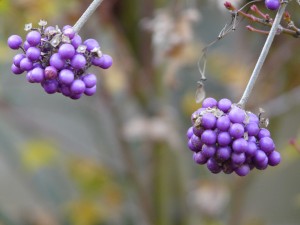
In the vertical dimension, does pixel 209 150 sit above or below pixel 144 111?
below

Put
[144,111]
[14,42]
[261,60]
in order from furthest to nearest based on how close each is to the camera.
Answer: [144,111], [14,42], [261,60]

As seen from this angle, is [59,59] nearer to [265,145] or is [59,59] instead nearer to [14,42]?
[14,42]

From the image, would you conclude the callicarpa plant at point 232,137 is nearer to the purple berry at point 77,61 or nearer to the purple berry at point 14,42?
the purple berry at point 77,61

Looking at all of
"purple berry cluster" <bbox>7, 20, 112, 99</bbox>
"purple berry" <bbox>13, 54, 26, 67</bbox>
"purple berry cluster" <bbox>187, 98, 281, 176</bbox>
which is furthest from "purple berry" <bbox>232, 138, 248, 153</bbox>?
"purple berry" <bbox>13, 54, 26, 67</bbox>

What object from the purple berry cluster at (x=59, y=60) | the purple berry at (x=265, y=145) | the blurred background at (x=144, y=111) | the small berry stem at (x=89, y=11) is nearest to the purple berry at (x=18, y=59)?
the purple berry cluster at (x=59, y=60)

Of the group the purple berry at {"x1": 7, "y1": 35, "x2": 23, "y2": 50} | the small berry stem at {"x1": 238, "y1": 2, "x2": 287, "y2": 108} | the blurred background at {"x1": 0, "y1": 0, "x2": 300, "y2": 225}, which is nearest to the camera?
the small berry stem at {"x1": 238, "y1": 2, "x2": 287, "y2": 108}

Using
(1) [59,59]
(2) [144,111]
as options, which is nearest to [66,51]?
(1) [59,59]

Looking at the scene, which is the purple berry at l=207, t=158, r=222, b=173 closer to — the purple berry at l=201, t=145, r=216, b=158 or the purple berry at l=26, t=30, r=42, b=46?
the purple berry at l=201, t=145, r=216, b=158
